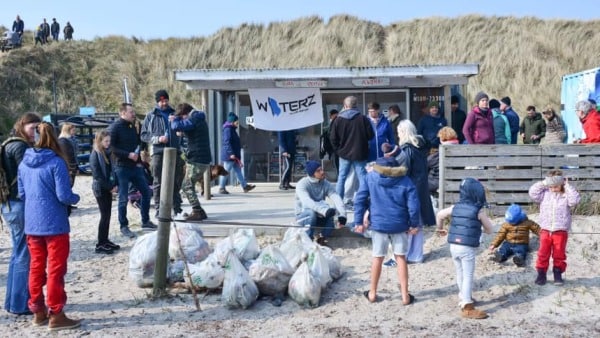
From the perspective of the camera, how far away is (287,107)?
12.7 metres

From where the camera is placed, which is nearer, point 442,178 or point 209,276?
point 209,276

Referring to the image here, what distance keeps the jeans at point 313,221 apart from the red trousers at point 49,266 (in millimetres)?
2917

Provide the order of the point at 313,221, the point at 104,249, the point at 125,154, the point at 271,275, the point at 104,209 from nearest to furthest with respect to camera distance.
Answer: the point at 271,275 < the point at 313,221 < the point at 104,209 < the point at 104,249 < the point at 125,154

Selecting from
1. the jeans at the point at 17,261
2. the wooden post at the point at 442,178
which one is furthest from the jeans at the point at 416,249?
the jeans at the point at 17,261

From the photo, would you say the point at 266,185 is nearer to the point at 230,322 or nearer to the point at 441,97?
the point at 441,97

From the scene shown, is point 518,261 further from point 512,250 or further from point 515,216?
point 515,216

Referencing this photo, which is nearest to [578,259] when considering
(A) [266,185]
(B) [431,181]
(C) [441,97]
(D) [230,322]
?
(B) [431,181]

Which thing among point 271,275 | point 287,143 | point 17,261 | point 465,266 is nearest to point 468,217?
point 465,266

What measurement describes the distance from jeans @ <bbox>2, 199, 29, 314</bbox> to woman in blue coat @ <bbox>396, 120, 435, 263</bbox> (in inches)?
153

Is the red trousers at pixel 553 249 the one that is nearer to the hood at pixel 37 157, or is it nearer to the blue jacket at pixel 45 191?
the blue jacket at pixel 45 191

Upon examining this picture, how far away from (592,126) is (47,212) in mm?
7105

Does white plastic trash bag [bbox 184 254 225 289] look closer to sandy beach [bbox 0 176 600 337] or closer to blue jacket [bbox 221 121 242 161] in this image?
sandy beach [bbox 0 176 600 337]

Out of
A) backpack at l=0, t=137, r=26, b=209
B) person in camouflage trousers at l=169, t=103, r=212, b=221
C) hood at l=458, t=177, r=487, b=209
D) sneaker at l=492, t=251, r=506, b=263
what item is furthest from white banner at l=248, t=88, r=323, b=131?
backpack at l=0, t=137, r=26, b=209

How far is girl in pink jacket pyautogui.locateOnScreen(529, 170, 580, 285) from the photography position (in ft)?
20.2
